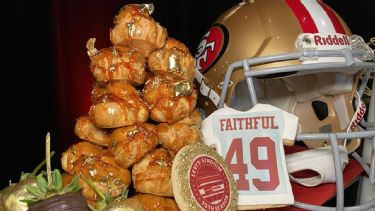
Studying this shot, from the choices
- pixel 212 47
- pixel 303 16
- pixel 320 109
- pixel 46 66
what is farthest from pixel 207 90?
pixel 46 66

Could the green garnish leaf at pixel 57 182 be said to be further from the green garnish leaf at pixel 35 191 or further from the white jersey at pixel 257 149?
the white jersey at pixel 257 149

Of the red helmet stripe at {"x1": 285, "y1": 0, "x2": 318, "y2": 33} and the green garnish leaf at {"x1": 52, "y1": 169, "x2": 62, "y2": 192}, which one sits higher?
the red helmet stripe at {"x1": 285, "y1": 0, "x2": 318, "y2": 33}

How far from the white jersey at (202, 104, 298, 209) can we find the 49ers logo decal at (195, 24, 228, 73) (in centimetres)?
16

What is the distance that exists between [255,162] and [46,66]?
0.68m

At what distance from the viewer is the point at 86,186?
27.0 inches

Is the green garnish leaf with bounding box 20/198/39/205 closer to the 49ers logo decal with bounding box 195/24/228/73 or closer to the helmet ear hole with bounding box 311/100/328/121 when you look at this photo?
the 49ers logo decal with bounding box 195/24/228/73

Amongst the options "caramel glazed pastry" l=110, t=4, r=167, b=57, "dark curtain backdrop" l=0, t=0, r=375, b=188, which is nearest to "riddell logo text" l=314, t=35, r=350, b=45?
"caramel glazed pastry" l=110, t=4, r=167, b=57

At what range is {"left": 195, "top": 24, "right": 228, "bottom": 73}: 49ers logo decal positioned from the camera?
944mm

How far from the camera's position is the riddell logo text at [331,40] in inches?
34.1

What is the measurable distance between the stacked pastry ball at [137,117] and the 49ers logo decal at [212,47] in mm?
164

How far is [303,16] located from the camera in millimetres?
905

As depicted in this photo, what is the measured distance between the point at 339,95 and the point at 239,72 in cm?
30

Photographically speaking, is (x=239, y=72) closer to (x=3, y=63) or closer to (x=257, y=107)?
(x=257, y=107)

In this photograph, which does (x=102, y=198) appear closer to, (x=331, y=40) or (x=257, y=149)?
(x=257, y=149)
